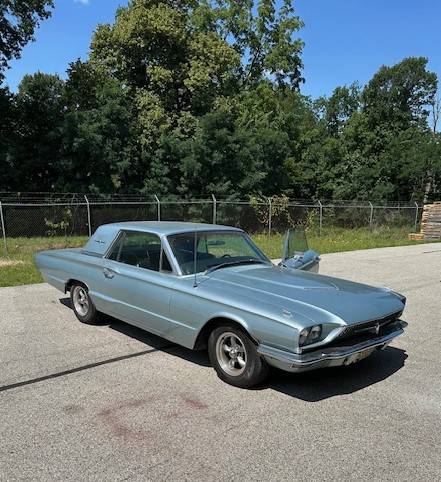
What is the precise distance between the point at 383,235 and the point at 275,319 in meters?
22.5

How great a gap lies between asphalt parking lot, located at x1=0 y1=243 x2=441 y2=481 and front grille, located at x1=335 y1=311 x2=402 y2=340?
0.52m

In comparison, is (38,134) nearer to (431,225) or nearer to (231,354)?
(431,225)

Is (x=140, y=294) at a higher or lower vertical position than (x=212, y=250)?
lower

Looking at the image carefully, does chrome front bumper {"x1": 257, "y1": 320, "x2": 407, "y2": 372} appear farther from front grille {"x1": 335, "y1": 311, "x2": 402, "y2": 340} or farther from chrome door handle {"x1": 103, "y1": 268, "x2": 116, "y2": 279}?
chrome door handle {"x1": 103, "y1": 268, "x2": 116, "y2": 279}

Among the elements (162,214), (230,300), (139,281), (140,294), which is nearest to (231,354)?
(230,300)

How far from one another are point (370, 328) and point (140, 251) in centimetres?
269

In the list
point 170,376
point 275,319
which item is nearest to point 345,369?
point 275,319

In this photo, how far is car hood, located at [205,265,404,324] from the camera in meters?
4.29

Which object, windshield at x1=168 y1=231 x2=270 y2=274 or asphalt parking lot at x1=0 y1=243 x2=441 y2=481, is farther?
windshield at x1=168 y1=231 x2=270 y2=274

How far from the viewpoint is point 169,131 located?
26.6m

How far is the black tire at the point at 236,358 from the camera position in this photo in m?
4.35

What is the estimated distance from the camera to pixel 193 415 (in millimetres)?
3969

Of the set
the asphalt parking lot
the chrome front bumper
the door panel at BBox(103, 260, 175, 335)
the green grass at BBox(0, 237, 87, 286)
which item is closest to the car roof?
the door panel at BBox(103, 260, 175, 335)

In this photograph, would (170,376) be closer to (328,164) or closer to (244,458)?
(244,458)
